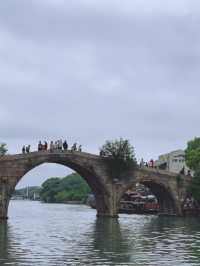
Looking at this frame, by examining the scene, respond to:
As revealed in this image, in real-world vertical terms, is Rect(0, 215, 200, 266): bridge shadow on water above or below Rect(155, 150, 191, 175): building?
below

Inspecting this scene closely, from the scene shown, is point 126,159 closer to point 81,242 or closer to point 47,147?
point 47,147

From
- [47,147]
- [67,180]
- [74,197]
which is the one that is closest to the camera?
[47,147]

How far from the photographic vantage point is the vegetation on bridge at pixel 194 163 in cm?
6481

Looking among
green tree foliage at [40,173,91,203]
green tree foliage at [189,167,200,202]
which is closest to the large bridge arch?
green tree foliage at [189,167,200,202]

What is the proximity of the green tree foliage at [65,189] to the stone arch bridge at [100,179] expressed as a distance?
297 ft

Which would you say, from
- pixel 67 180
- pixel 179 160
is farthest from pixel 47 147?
pixel 67 180

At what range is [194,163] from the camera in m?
71.4

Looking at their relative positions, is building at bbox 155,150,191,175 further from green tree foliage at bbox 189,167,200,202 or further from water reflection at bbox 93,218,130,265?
water reflection at bbox 93,218,130,265

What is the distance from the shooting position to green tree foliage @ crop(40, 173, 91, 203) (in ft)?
540

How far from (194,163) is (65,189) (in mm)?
106041

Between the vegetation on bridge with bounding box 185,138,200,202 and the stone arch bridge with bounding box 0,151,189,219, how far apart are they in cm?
123

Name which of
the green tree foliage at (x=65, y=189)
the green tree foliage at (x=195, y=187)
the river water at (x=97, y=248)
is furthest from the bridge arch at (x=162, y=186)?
the green tree foliage at (x=65, y=189)

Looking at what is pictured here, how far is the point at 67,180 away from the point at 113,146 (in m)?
122

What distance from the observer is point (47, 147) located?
57.1 m
